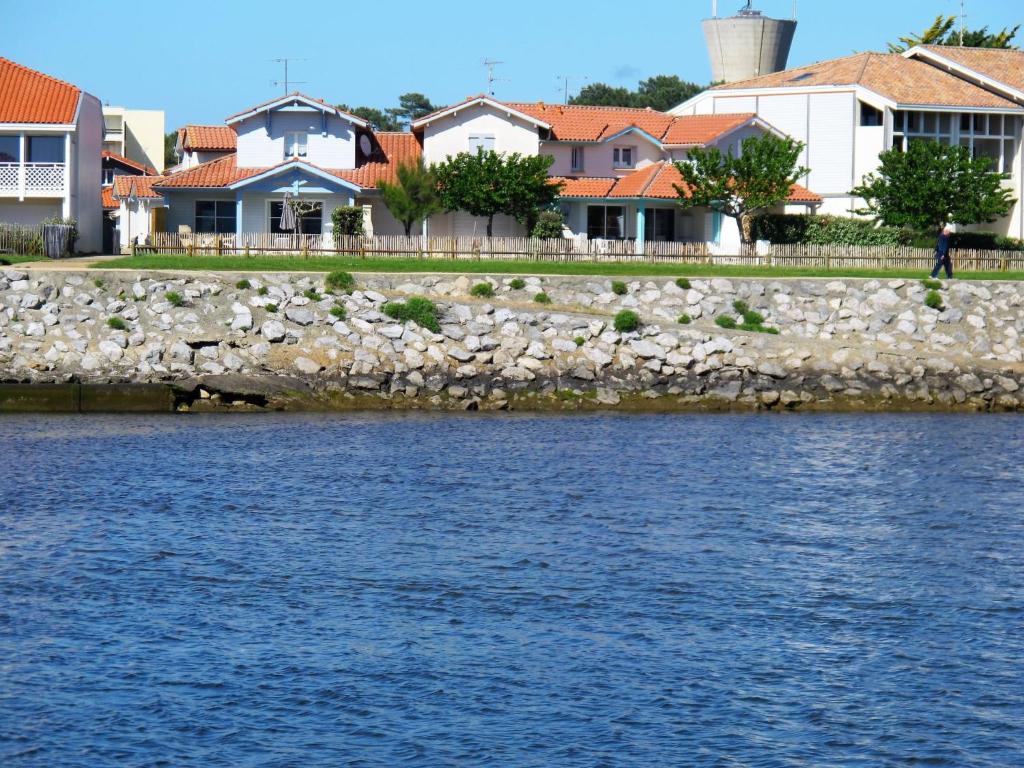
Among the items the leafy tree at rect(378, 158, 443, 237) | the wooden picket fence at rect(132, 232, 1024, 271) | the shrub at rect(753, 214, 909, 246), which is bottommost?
the wooden picket fence at rect(132, 232, 1024, 271)

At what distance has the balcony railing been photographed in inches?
2206

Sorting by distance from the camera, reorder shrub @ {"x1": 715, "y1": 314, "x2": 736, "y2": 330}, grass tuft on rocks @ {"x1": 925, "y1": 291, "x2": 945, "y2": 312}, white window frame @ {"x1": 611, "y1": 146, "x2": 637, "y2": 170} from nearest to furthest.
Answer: shrub @ {"x1": 715, "y1": 314, "x2": 736, "y2": 330} → grass tuft on rocks @ {"x1": 925, "y1": 291, "x2": 945, "y2": 312} → white window frame @ {"x1": 611, "y1": 146, "x2": 637, "y2": 170}

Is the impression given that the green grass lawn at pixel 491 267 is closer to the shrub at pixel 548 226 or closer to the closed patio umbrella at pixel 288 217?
the closed patio umbrella at pixel 288 217

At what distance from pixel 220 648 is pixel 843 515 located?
457 inches

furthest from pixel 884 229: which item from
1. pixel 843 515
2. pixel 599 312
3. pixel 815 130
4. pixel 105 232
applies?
pixel 843 515

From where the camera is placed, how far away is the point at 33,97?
58.2 metres

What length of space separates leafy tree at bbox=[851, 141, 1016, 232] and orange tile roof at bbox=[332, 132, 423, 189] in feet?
60.9

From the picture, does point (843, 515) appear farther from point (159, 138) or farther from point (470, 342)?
point (159, 138)

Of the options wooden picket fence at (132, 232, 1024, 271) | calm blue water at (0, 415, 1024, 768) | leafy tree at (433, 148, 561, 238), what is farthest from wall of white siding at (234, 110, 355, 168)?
calm blue water at (0, 415, 1024, 768)

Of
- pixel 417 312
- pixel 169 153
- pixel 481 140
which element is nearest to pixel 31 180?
pixel 481 140

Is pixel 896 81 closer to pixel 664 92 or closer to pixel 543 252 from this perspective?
pixel 543 252

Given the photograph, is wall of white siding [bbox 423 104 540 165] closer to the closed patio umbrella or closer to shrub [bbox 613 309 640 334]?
the closed patio umbrella

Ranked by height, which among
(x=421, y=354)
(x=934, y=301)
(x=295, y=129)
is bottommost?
(x=421, y=354)

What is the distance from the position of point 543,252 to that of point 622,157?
13.8 meters
